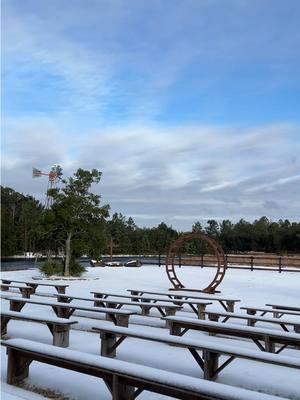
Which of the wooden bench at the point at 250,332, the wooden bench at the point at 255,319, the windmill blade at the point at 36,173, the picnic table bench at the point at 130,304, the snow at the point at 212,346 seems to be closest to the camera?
the snow at the point at 212,346

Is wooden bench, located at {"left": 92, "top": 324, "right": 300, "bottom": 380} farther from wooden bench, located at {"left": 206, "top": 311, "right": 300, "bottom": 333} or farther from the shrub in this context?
the shrub

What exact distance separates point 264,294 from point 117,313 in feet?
27.0

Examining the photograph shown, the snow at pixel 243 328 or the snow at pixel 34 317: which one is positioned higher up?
the snow at pixel 34 317

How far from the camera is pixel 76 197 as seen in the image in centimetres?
1944

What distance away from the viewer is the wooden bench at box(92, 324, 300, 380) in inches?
174

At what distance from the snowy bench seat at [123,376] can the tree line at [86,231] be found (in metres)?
14.2

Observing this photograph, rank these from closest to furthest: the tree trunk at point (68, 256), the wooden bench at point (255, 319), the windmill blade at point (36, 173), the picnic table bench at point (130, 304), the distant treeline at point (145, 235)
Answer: the wooden bench at point (255, 319) < the picnic table bench at point (130, 304) < the tree trunk at point (68, 256) < the windmill blade at point (36, 173) < the distant treeline at point (145, 235)

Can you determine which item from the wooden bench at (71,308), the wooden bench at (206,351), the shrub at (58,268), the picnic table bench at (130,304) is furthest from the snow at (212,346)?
the shrub at (58,268)

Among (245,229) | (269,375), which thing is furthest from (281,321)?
(245,229)

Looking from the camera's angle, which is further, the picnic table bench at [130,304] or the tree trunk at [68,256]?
the tree trunk at [68,256]

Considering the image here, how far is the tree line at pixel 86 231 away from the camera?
1934cm

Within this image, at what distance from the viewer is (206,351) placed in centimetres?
500

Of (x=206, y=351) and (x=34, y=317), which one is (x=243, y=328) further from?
(x=34, y=317)

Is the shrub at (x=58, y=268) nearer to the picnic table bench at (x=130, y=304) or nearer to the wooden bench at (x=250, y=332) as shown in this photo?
the picnic table bench at (x=130, y=304)
